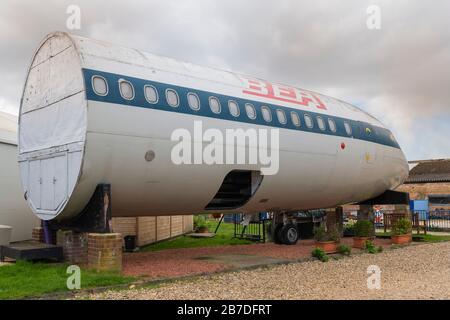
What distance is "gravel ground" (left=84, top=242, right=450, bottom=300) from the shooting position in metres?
8.38

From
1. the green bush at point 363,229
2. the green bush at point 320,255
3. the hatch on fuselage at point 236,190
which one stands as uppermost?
the hatch on fuselage at point 236,190

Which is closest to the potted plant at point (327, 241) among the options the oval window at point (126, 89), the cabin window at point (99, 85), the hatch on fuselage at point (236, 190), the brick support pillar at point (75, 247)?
the hatch on fuselage at point (236, 190)

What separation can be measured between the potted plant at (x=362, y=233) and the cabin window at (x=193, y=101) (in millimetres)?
8202

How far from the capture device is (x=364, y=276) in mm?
10594

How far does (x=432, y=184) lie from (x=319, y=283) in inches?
1439

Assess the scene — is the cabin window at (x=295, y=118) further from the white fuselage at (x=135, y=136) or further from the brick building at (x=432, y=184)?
the brick building at (x=432, y=184)

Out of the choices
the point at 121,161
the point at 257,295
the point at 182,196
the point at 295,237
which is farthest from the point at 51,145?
the point at 295,237

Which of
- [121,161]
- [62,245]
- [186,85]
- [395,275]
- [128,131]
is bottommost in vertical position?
[395,275]

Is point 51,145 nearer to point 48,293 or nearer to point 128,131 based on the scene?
point 128,131

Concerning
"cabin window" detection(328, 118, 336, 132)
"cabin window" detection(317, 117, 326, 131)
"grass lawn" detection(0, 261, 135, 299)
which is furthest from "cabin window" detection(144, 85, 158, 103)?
"cabin window" detection(328, 118, 336, 132)

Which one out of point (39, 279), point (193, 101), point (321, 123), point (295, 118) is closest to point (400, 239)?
point (321, 123)

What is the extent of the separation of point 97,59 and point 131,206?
11.1 feet

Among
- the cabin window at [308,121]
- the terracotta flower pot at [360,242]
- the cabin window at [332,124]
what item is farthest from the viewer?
the terracotta flower pot at [360,242]

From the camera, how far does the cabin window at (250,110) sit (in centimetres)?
1229
